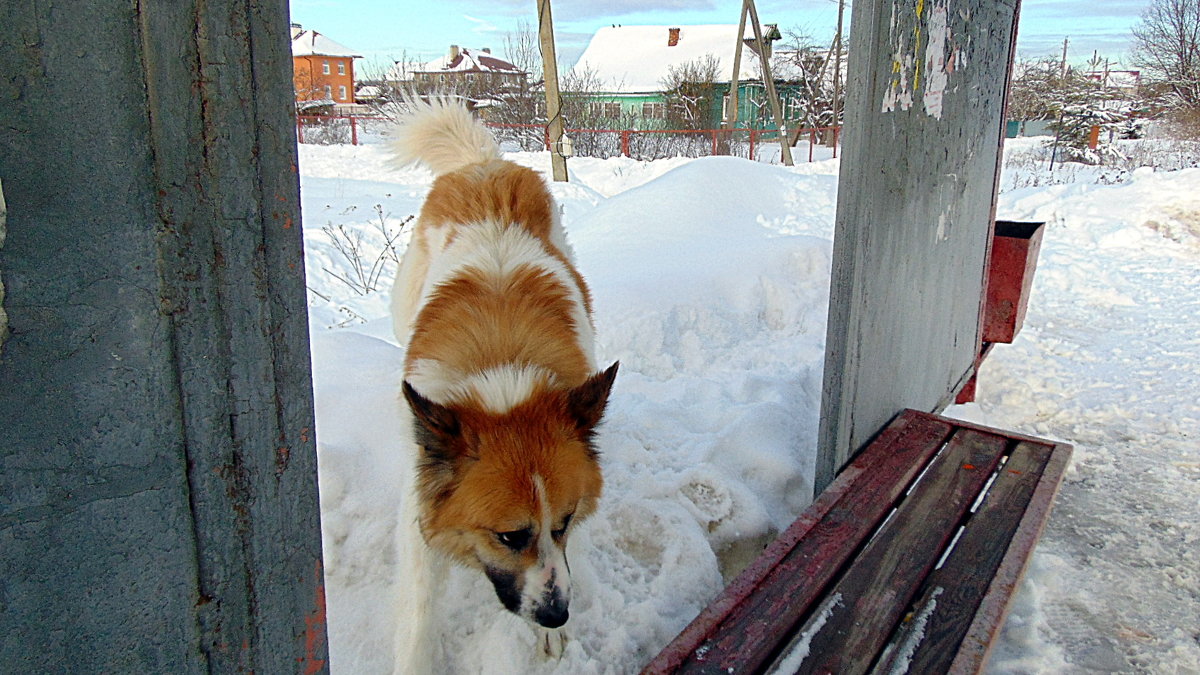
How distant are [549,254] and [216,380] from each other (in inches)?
87.0

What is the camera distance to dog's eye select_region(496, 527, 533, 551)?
1.94 m

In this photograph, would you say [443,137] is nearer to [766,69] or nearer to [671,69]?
[766,69]

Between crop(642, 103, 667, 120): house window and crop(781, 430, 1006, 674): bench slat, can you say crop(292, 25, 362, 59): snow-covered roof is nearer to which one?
crop(642, 103, 667, 120): house window

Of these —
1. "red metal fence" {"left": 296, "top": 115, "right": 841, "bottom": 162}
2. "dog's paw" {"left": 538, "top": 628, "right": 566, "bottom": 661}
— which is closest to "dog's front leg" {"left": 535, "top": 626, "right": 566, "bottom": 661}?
"dog's paw" {"left": 538, "top": 628, "right": 566, "bottom": 661}

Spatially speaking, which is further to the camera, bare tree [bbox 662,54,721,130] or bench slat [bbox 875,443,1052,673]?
bare tree [bbox 662,54,721,130]

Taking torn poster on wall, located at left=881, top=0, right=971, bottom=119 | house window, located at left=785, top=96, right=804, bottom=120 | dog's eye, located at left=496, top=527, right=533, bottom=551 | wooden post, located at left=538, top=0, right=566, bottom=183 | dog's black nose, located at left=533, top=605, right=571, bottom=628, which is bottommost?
dog's black nose, located at left=533, top=605, right=571, bottom=628

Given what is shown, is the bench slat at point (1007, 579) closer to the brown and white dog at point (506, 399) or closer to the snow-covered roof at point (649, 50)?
the brown and white dog at point (506, 399)

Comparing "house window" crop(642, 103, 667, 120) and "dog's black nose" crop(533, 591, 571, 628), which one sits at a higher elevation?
"house window" crop(642, 103, 667, 120)

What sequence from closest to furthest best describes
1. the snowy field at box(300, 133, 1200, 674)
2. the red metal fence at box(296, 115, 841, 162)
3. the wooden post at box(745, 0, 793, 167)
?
the snowy field at box(300, 133, 1200, 674) < the wooden post at box(745, 0, 793, 167) < the red metal fence at box(296, 115, 841, 162)

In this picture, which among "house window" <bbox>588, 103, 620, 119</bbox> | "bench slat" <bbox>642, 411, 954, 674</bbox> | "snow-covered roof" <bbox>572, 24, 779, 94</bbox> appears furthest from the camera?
"snow-covered roof" <bbox>572, 24, 779, 94</bbox>

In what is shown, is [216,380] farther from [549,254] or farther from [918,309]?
[918,309]

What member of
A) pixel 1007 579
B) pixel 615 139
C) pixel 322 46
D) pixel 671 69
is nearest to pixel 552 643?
pixel 1007 579

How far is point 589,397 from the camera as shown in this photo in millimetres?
2125

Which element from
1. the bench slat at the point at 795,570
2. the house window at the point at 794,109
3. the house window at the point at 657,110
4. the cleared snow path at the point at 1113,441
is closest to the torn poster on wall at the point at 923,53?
the bench slat at the point at 795,570
